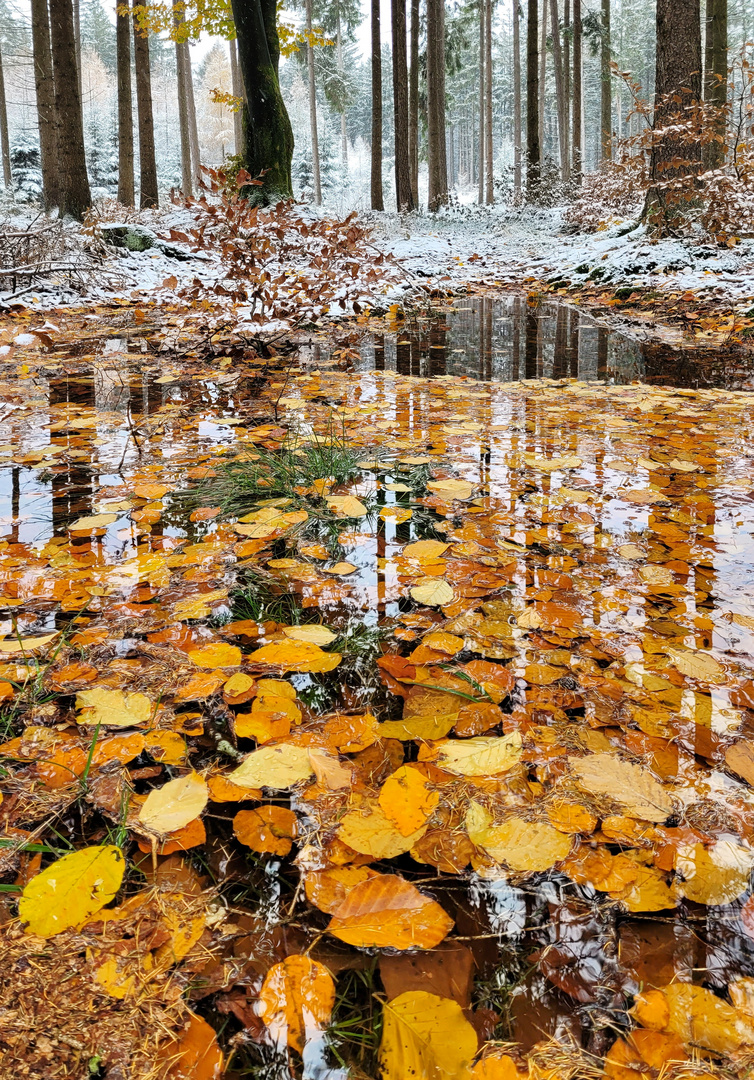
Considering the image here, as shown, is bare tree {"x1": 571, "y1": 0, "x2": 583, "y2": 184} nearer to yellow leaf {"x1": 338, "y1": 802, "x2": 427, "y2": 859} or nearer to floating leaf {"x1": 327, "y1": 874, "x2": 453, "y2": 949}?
yellow leaf {"x1": 338, "y1": 802, "x2": 427, "y2": 859}

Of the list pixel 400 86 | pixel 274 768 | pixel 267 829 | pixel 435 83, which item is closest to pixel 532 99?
pixel 435 83

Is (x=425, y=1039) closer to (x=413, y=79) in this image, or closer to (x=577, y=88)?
(x=413, y=79)

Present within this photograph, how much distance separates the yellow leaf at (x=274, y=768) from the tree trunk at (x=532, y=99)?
59.7ft

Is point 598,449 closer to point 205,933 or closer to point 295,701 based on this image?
point 295,701

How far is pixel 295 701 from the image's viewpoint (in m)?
1.39

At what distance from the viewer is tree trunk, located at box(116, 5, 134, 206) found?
1183cm

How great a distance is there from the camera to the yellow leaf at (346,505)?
229cm

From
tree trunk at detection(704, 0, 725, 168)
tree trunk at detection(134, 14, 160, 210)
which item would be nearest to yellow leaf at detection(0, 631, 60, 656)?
tree trunk at detection(704, 0, 725, 168)

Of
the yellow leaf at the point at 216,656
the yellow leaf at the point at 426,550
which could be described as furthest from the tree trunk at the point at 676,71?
the yellow leaf at the point at 216,656

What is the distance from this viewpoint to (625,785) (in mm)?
1131

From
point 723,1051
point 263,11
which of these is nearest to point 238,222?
point 723,1051

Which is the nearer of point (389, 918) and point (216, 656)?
point (389, 918)

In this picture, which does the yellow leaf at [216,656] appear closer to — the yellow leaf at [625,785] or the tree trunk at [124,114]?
the yellow leaf at [625,785]

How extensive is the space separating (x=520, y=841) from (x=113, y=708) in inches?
33.0
